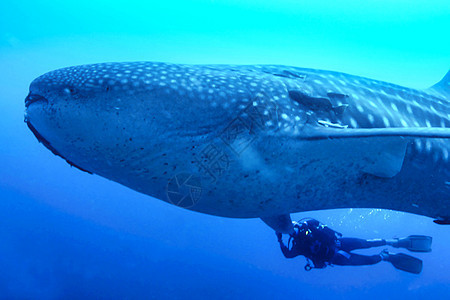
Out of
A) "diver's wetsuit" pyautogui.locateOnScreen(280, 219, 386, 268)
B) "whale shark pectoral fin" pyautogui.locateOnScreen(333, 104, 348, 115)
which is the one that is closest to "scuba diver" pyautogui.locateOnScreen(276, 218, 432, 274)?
"diver's wetsuit" pyautogui.locateOnScreen(280, 219, 386, 268)

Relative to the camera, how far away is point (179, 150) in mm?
2391

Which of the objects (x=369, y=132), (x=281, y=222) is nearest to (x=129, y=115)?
(x=369, y=132)

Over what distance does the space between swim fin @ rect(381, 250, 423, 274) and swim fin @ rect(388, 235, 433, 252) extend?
1.00 feet

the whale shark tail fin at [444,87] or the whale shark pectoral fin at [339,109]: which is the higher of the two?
the whale shark tail fin at [444,87]

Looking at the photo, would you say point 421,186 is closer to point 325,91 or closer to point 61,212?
point 325,91

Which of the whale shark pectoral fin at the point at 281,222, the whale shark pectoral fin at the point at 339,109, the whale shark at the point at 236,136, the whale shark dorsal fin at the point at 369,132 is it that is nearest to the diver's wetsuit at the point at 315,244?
the whale shark pectoral fin at the point at 281,222

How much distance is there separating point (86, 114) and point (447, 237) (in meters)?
28.4

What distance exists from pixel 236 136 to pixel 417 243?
30.7 feet

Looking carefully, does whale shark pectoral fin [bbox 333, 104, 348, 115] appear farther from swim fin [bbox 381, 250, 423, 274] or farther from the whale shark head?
swim fin [bbox 381, 250, 423, 274]

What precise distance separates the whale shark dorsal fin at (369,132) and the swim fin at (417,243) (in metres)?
8.61

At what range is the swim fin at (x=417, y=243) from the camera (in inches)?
355

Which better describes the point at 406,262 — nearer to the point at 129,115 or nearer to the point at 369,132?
the point at 369,132

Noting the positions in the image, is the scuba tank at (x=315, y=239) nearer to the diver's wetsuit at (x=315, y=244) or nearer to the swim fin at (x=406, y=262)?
the diver's wetsuit at (x=315, y=244)

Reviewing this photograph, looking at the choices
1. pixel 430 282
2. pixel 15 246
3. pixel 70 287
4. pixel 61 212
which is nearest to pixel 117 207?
→ pixel 61 212
